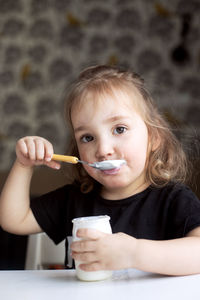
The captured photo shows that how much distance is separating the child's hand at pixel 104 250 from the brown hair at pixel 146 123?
1.30 ft

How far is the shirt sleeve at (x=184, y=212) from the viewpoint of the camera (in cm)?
82

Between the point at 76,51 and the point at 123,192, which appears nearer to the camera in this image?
the point at 123,192

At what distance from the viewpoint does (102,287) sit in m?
0.58

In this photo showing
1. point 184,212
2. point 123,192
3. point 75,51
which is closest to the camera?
point 184,212

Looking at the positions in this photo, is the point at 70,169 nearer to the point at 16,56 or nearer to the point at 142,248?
the point at 142,248

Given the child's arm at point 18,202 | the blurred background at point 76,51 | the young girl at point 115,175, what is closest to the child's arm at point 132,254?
the young girl at point 115,175

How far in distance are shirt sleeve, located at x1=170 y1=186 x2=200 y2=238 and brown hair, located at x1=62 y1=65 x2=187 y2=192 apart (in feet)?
0.31

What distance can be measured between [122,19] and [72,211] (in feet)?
13.2

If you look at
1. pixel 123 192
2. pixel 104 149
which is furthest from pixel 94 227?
pixel 123 192

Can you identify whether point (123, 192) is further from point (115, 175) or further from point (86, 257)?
point (86, 257)

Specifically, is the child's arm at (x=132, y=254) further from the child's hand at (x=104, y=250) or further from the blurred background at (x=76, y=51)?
the blurred background at (x=76, y=51)

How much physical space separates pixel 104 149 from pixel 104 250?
32 cm

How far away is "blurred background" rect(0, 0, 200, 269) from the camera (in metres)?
4.46

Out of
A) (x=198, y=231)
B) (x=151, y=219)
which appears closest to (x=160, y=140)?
(x=151, y=219)
